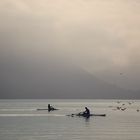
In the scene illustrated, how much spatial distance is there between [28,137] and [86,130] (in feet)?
39.2

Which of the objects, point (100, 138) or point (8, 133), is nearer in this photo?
point (100, 138)

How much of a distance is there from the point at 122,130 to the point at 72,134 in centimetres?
824

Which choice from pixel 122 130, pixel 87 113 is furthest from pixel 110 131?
pixel 87 113

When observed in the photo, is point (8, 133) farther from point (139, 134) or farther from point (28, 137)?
point (139, 134)

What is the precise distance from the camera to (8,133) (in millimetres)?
58469

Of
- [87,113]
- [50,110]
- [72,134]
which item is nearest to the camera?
[72,134]

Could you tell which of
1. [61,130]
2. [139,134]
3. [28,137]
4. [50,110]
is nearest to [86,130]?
[61,130]

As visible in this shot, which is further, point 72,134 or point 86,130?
point 86,130

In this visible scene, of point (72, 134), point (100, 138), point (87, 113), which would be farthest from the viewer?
point (87, 113)

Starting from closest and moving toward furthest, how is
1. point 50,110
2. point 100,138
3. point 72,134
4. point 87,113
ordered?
point 100,138
point 72,134
point 87,113
point 50,110

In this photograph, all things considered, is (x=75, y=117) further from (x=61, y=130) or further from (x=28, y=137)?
(x=28, y=137)

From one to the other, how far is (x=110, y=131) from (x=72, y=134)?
5904mm

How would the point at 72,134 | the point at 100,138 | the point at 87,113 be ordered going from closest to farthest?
1. the point at 100,138
2. the point at 72,134
3. the point at 87,113

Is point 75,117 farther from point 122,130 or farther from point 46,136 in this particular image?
point 46,136
